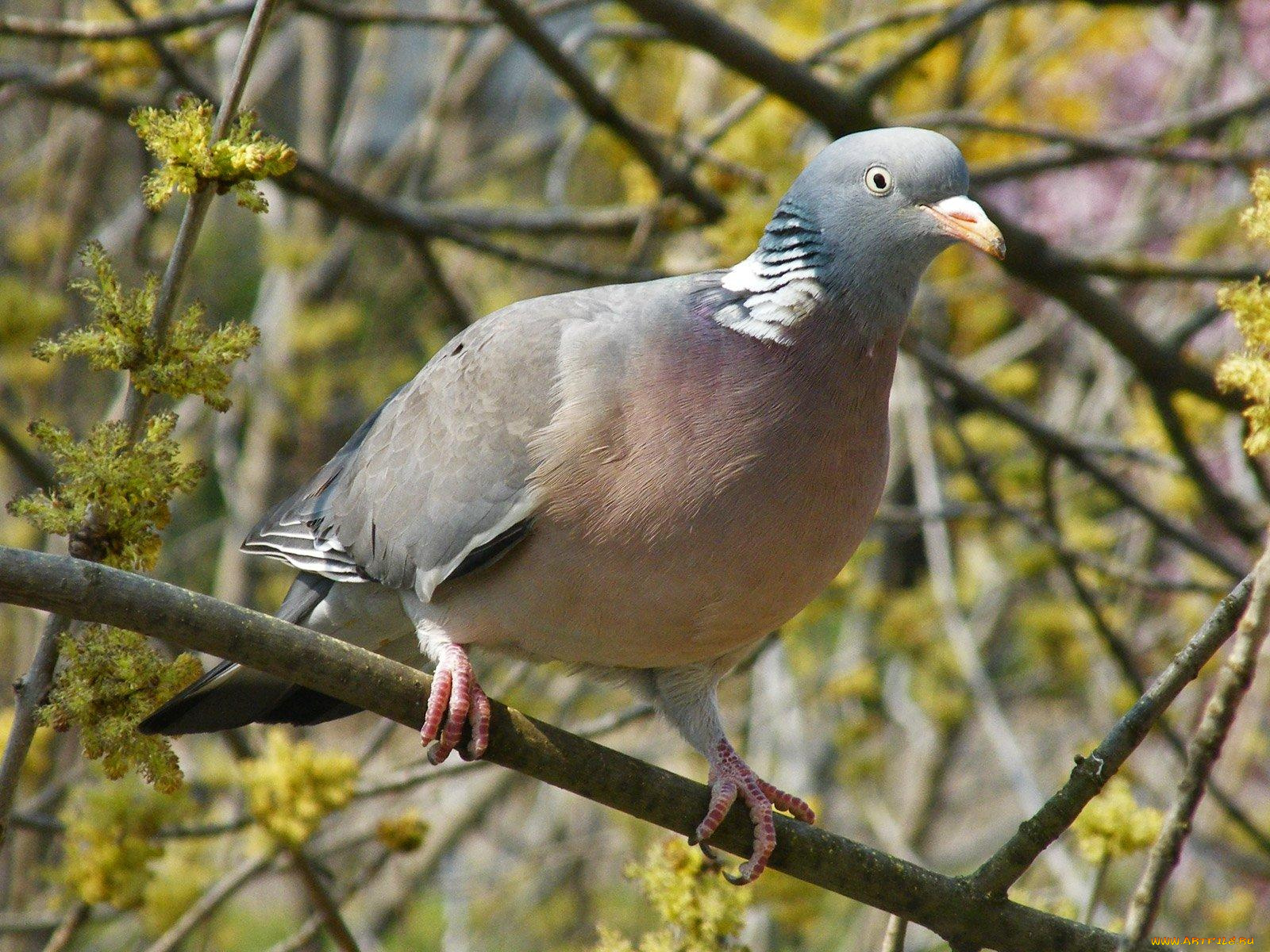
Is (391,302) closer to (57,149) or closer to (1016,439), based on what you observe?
(57,149)

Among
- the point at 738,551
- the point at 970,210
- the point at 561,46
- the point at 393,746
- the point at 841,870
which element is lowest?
the point at 841,870

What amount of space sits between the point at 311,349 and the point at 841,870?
13.1ft

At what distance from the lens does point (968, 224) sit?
8.52 ft

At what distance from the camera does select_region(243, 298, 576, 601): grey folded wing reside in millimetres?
2873

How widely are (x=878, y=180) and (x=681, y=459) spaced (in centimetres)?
69

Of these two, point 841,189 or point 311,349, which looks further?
point 311,349

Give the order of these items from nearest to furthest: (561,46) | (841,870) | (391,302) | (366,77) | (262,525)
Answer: (841,870), (262,525), (561,46), (366,77), (391,302)

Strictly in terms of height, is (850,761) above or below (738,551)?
above

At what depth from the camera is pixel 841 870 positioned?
2.53 metres

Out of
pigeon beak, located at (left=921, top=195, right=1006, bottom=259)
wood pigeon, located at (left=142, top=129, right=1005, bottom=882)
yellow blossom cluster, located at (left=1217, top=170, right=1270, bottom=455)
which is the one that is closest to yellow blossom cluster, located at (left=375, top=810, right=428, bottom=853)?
wood pigeon, located at (left=142, top=129, right=1005, bottom=882)

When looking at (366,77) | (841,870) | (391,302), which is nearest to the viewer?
(841,870)

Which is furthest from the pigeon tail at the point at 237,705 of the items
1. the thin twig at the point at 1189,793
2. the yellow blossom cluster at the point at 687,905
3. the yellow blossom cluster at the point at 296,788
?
the thin twig at the point at 1189,793

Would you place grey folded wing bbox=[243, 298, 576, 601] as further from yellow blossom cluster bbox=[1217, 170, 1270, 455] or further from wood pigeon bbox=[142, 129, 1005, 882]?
yellow blossom cluster bbox=[1217, 170, 1270, 455]

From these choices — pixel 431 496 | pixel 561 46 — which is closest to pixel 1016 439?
pixel 561 46
